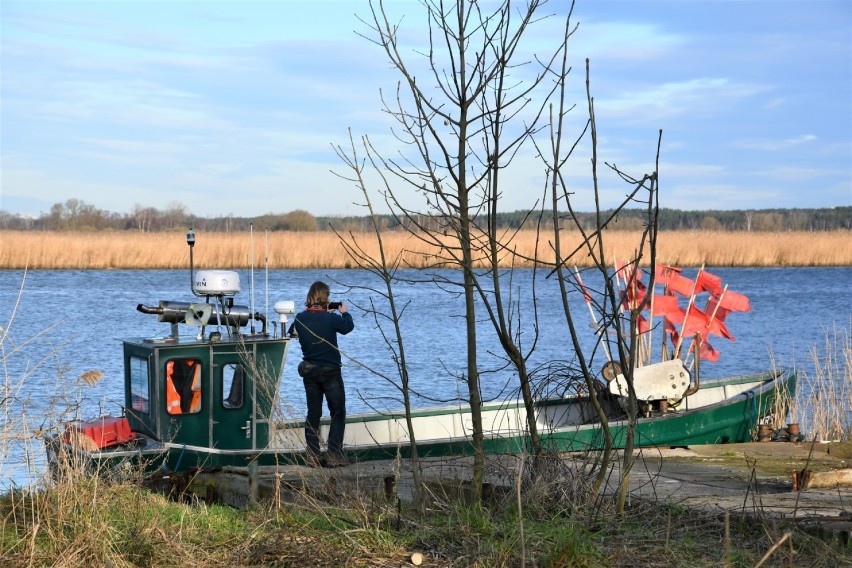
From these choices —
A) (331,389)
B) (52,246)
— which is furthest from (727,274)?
(331,389)

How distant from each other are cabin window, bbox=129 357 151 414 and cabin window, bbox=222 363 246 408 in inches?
29.1

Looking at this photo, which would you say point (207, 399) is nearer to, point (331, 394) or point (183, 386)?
point (183, 386)

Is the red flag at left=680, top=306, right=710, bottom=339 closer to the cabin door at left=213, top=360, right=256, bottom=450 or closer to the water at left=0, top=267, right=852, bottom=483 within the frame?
the water at left=0, top=267, right=852, bottom=483

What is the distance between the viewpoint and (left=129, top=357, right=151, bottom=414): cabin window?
415 inches

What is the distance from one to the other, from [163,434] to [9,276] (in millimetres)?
37496

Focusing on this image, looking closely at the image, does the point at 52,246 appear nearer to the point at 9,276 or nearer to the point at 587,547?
the point at 9,276

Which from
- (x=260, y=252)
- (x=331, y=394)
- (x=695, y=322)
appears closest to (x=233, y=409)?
(x=331, y=394)

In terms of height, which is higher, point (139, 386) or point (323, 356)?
point (323, 356)

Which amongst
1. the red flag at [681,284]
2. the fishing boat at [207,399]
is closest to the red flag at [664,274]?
the red flag at [681,284]

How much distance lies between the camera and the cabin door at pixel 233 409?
10734mm

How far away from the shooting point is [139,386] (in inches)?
421

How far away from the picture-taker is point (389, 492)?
6727mm

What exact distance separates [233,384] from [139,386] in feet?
2.97

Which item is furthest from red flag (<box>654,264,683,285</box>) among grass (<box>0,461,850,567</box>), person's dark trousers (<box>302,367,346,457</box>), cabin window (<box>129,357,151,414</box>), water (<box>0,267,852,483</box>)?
grass (<box>0,461,850,567</box>)
